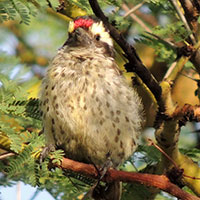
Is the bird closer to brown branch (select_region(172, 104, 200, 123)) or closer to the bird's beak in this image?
the bird's beak

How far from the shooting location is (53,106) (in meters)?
3.81

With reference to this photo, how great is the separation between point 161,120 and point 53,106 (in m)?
0.83

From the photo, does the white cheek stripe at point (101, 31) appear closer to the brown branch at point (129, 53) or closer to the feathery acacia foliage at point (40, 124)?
the feathery acacia foliage at point (40, 124)

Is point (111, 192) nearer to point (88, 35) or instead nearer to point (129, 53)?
point (88, 35)

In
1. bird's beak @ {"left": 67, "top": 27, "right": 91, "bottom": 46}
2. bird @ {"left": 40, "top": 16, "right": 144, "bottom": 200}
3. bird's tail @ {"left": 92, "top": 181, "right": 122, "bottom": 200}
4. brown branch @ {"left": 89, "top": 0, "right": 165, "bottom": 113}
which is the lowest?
bird's tail @ {"left": 92, "top": 181, "right": 122, "bottom": 200}

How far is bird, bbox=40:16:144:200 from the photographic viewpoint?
3.76 m

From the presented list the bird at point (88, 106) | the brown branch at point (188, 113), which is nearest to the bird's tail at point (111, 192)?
the bird at point (88, 106)

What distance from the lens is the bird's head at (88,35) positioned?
13.7 feet

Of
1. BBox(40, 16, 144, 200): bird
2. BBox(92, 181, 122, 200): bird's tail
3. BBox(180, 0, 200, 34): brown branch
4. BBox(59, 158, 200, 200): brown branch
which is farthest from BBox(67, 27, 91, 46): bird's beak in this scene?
BBox(59, 158, 200, 200): brown branch

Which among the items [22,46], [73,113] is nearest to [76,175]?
[73,113]

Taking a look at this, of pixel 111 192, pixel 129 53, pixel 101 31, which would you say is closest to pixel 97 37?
pixel 101 31

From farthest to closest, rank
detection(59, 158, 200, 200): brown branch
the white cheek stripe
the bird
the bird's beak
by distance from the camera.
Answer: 1. the white cheek stripe
2. the bird's beak
3. the bird
4. detection(59, 158, 200, 200): brown branch

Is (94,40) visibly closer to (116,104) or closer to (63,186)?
(116,104)

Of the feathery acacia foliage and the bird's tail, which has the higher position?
the feathery acacia foliage
